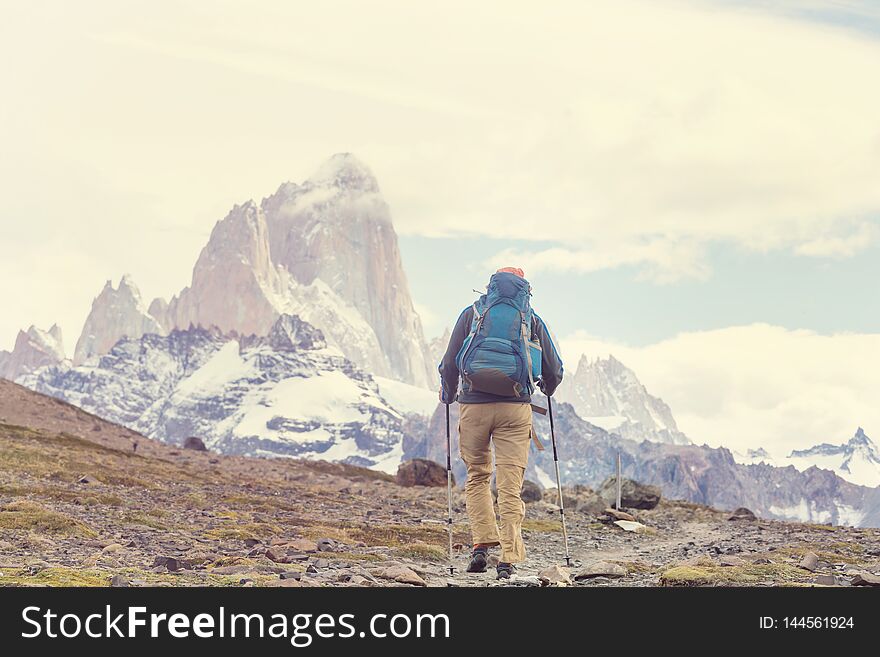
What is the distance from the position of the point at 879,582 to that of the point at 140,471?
1495 inches

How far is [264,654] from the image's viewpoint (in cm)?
793

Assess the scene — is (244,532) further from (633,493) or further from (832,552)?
(633,493)

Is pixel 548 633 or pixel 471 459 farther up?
pixel 471 459

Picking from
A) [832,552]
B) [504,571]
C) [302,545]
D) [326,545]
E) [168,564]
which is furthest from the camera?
[832,552]

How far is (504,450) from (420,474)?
4916cm

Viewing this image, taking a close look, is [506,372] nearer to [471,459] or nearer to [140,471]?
[471,459]

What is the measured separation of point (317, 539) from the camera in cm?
2098

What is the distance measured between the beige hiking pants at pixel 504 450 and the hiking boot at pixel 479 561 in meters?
0.73

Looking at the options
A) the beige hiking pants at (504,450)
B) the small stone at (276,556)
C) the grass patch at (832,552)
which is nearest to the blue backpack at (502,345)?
the beige hiking pants at (504,450)

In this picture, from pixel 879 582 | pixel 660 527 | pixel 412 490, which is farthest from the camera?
pixel 412 490

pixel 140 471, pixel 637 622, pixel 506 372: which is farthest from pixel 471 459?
pixel 140 471

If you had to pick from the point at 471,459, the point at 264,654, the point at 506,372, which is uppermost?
the point at 506,372

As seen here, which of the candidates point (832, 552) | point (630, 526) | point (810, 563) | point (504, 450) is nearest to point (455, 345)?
point (504, 450)

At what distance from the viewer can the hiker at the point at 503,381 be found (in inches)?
561
